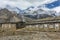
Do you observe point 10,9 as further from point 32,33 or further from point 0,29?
point 32,33

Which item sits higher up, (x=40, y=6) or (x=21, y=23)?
(x=40, y=6)

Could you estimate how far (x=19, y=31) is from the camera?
9742mm

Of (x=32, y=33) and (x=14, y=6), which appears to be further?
(x=14, y=6)

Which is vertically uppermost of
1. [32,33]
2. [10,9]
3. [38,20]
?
[10,9]

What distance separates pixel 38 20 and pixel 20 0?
1.58 m

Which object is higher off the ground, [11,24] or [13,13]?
[13,13]

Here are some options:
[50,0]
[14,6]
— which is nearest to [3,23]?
[14,6]

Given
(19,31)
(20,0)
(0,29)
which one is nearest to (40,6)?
(20,0)

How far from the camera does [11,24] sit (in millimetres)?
10289

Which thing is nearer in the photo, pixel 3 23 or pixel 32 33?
pixel 32 33

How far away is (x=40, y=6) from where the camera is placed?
33.2 feet

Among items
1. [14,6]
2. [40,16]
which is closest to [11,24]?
[14,6]

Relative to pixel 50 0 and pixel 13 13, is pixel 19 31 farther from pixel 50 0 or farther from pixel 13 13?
pixel 50 0

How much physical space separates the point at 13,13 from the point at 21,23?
78cm
